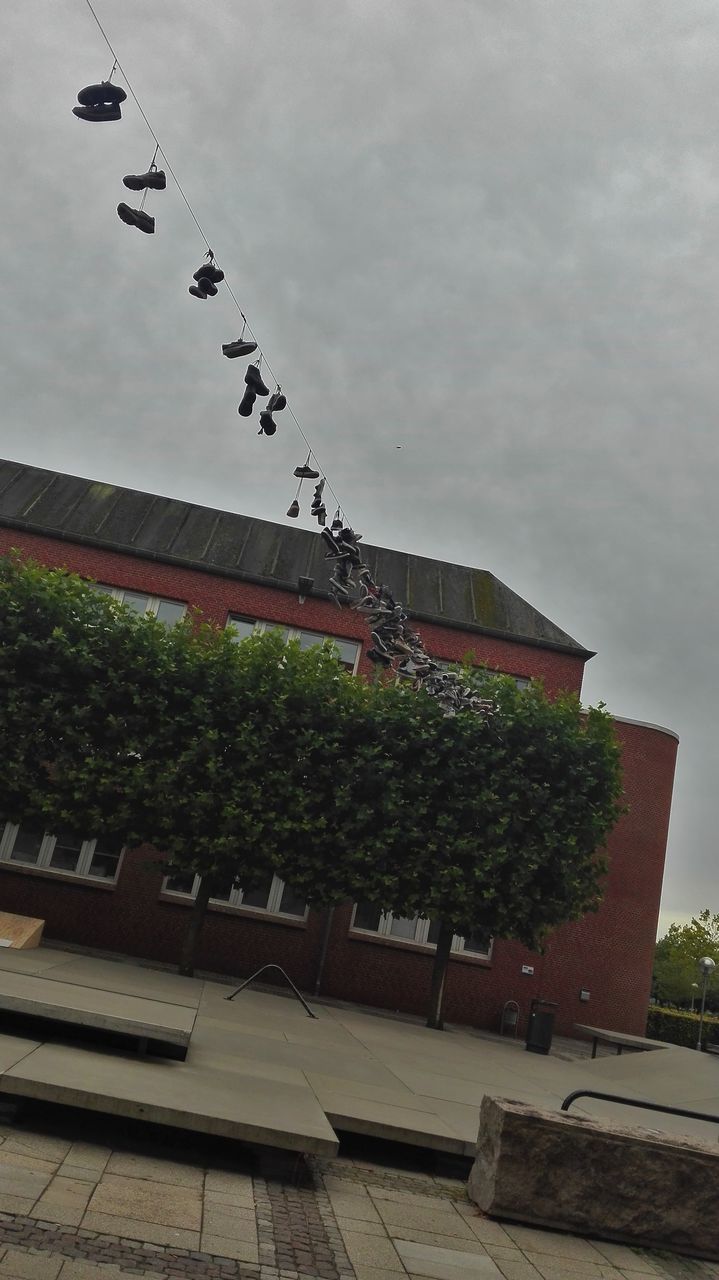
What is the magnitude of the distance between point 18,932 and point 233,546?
42.7 ft

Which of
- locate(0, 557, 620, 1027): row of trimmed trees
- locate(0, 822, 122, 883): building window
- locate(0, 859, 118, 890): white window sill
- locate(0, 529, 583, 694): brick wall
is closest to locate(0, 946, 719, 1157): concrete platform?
locate(0, 557, 620, 1027): row of trimmed trees

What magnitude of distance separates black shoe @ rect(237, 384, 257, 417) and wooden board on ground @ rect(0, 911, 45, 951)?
398 inches

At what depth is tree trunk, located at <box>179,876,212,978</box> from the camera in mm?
19234

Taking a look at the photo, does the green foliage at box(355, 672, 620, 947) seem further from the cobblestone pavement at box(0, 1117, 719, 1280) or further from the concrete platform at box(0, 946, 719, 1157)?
the cobblestone pavement at box(0, 1117, 719, 1280)

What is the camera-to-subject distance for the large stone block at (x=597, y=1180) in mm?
6039

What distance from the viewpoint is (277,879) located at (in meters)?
23.5

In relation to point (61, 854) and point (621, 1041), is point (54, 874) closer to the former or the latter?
point (61, 854)

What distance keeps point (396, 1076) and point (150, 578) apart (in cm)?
1717

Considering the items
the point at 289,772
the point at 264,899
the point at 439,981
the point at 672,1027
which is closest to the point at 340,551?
the point at 289,772

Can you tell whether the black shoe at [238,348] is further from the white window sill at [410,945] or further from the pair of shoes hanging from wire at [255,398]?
the white window sill at [410,945]

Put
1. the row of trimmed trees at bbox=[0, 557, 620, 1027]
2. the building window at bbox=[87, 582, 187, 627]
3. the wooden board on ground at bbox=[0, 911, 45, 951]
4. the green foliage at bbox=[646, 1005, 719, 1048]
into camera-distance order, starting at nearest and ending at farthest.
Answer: the wooden board on ground at bbox=[0, 911, 45, 951]
the row of trimmed trees at bbox=[0, 557, 620, 1027]
the building window at bbox=[87, 582, 187, 627]
the green foliage at bbox=[646, 1005, 719, 1048]

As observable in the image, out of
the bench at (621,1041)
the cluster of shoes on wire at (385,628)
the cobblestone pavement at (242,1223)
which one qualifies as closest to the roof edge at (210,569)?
the cluster of shoes on wire at (385,628)

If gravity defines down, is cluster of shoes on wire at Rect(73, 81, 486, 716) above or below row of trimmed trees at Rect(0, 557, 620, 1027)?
above

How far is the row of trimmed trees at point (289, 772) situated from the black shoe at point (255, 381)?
29.4 feet
